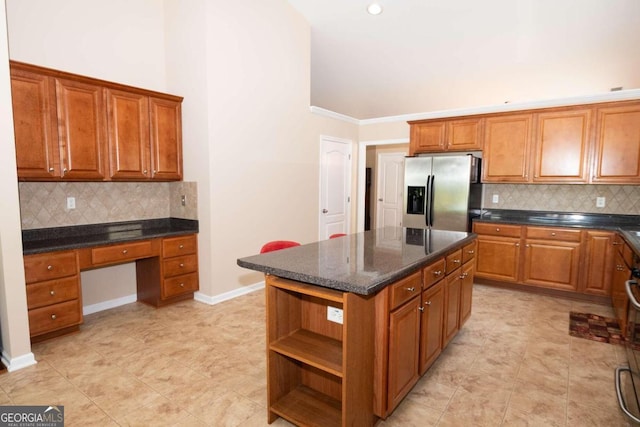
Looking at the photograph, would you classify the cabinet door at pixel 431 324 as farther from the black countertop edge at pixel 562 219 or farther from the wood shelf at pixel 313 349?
the black countertop edge at pixel 562 219

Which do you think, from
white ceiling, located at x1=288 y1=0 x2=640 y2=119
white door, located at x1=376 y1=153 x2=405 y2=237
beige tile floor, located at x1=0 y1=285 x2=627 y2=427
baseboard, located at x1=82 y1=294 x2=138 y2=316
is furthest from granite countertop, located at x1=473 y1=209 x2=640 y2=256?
baseboard, located at x1=82 y1=294 x2=138 y2=316

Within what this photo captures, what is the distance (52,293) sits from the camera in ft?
9.23

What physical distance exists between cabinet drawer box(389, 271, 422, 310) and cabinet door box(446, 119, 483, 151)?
127 inches

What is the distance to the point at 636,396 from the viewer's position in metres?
1.94

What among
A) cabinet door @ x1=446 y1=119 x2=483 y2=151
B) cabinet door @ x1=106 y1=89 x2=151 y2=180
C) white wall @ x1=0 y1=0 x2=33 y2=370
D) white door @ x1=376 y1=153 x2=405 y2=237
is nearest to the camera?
white wall @ x1=0 y1=0 x2=33 y2=370

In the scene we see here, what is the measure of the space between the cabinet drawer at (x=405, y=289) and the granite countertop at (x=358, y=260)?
0.18 ft

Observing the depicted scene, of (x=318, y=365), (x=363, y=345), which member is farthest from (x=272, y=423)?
(x=363, y=345)

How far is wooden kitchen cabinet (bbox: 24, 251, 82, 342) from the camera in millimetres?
2703

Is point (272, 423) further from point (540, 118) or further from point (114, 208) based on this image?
point (540, 118)

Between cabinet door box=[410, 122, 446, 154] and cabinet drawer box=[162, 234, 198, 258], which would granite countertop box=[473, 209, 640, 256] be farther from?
cabinet drawer box=[162, 234, 198, 258]

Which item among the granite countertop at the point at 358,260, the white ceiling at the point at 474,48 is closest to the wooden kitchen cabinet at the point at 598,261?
the granite countertop at the point at 358,260

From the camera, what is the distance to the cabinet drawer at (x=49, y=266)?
8.77ft

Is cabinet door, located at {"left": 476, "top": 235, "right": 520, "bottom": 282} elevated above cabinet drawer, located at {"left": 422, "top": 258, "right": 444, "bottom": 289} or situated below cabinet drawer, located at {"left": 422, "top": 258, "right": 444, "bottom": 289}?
below

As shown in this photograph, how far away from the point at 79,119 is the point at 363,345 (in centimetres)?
310
